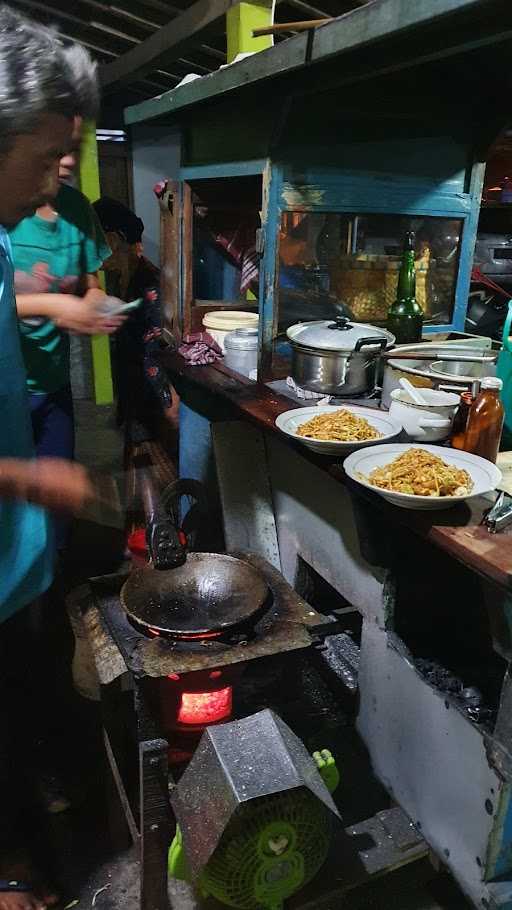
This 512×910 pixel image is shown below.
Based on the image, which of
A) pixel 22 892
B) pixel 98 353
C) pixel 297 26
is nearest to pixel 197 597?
pixel 22 892

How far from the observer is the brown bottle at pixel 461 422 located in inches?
86.0

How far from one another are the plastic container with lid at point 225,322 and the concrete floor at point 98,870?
2333 mm

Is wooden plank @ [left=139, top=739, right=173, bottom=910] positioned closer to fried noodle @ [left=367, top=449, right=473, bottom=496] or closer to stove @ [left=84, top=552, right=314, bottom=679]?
stove @ [left=84, top=552, right=314, bottom=679]

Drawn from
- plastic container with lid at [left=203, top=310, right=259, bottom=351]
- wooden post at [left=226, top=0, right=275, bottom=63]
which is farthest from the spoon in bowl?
wooden post at [left=226, top=0, right=275, bottom=63]

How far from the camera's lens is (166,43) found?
5832 mm

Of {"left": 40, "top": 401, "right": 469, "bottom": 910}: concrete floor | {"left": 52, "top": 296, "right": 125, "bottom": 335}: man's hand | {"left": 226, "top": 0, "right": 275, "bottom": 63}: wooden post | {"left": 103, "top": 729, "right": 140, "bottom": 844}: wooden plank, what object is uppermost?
{"left": 226, "top": 0, "right": 275, "bottom": 63}: wooden post

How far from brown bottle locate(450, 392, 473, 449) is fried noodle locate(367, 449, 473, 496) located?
257mm

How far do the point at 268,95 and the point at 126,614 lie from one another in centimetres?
245

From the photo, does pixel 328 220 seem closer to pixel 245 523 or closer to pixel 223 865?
pixel 245 523

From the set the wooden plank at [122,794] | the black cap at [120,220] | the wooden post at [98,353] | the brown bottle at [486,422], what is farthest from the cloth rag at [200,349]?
the wooden post at [98,353]

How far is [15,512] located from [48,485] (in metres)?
0.24

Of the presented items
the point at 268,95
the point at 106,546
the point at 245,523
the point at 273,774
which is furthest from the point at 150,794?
the point at 106,546

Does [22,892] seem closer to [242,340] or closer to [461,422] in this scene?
[461,422]

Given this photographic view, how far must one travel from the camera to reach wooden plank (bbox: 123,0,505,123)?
5.86ft
